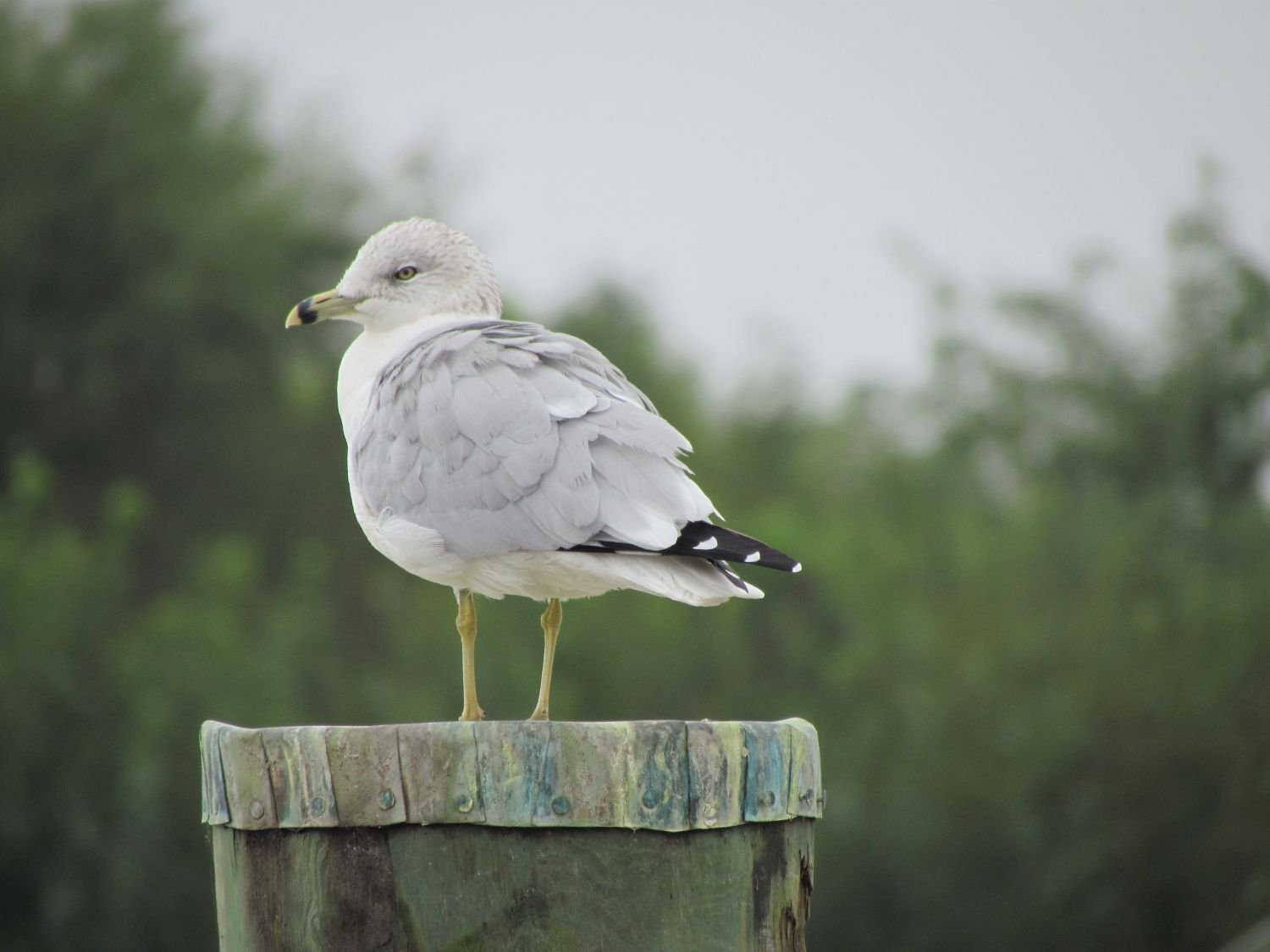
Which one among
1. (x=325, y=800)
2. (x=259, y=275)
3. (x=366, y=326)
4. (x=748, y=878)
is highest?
(x=259, y=275)

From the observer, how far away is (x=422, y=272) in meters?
4.36

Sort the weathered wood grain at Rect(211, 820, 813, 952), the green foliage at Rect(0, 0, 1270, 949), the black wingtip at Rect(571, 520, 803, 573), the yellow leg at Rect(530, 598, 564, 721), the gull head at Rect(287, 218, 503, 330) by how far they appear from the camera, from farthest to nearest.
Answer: the green foliage at Rect(0, 0, 1270, 949)
the gull head at Rect(287, 218, 503, 330)
the yellow leg at Rect(530, 598, 564, 721)
the black wingtip at Rect(571, 520, 803, 573)
the weathered wood grain at Rect(211, 820, 813, 952)

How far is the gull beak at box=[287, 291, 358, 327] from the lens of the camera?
4328 mm

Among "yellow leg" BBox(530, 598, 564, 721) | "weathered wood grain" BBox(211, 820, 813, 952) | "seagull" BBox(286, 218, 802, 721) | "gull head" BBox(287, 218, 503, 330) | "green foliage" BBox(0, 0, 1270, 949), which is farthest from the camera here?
"green foliage" BBox(0, 0, 1270, 949)

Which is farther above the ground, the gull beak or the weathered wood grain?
the gull beak

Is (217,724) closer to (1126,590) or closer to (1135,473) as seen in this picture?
(1126,590)

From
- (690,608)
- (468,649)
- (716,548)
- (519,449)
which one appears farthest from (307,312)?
(690,608)

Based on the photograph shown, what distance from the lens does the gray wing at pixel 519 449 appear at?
3.29m

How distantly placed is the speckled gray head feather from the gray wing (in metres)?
0.49

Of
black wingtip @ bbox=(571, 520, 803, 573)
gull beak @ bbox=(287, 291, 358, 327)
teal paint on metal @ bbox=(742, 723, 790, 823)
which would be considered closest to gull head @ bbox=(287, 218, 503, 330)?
gull beak @ bbox=(287, 291, 358, 327)

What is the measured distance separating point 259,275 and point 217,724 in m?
13.3

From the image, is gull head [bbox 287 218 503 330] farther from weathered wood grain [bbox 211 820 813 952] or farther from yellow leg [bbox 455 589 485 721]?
weathered wood grain [bbox 211 820 813 952]

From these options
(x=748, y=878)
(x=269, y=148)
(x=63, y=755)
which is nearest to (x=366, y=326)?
(x=748, y=878)

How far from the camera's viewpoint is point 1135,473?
1460 cm
